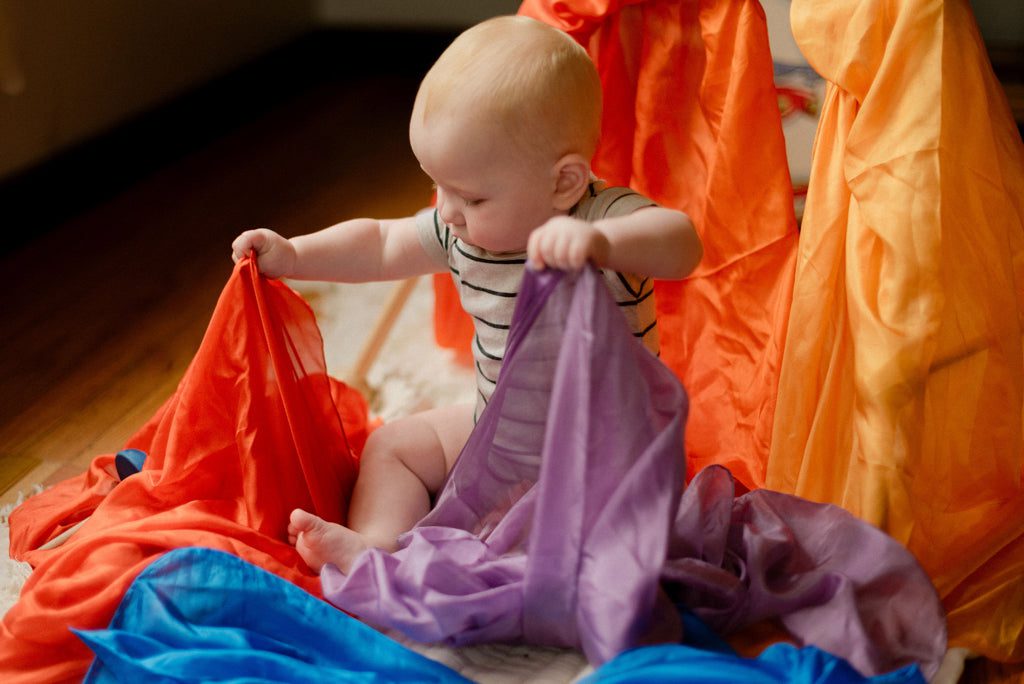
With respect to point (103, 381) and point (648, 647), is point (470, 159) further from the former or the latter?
point (103, 381)

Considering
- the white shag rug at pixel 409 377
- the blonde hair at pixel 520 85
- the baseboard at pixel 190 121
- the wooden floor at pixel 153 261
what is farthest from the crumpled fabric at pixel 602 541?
the baseboard at pixel 190 121

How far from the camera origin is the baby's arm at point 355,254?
919 millimetres

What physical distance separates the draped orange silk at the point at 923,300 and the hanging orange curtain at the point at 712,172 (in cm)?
11

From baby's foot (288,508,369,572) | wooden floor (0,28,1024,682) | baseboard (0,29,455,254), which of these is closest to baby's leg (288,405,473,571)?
baby's foot (288,508,369,572)

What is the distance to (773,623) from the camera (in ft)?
2.61

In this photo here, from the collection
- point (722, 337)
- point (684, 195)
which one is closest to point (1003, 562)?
point (722, 337)

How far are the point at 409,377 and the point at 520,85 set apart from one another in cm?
52

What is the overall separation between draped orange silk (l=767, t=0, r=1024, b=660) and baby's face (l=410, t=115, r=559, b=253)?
229mm

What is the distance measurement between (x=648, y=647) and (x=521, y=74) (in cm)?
39

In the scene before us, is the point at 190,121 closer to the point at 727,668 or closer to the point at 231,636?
the point at 231,636

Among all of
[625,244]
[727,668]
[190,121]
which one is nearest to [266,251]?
[625,244]

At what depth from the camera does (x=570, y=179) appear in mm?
828

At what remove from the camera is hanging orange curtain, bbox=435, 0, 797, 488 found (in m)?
0.99

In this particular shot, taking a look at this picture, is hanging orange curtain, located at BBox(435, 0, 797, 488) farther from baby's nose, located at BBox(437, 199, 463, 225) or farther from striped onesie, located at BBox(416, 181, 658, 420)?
baby's nose, located at BBox(437, 199, 463, 225)
